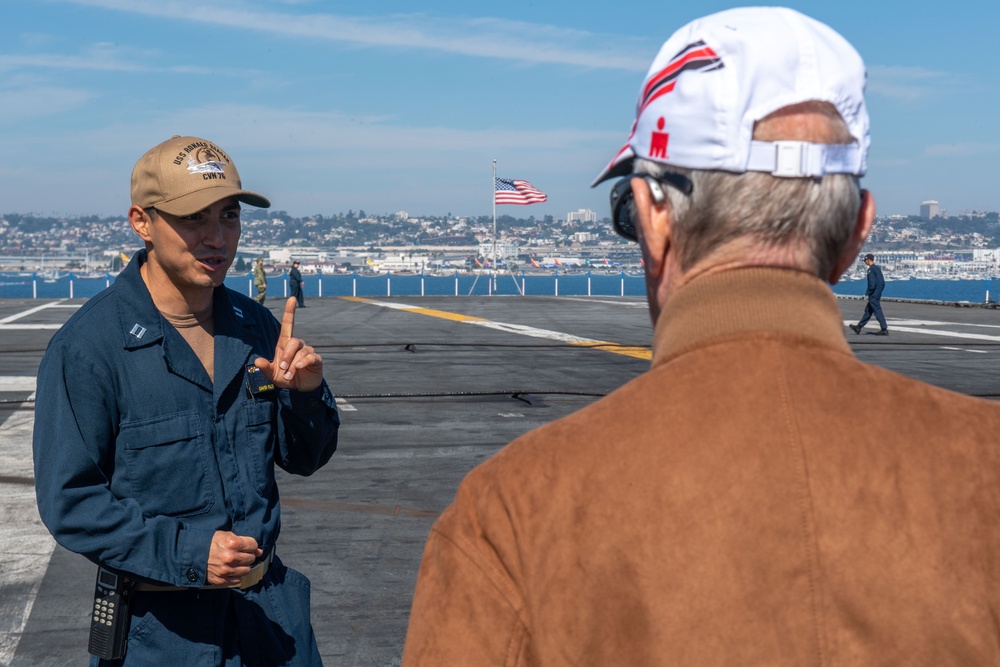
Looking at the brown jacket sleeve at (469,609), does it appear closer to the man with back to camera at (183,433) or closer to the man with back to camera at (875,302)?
the man with back to camera at (183,433)

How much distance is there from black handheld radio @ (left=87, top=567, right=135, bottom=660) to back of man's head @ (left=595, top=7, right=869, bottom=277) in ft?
6.47

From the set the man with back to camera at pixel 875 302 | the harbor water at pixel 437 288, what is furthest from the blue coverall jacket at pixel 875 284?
the harbor water at pixel 437 288

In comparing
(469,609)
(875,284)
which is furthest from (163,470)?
(875,284)

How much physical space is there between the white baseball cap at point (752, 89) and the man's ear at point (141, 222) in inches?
82.0

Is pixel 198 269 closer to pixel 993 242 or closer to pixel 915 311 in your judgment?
pixel 915 311

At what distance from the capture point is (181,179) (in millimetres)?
3061

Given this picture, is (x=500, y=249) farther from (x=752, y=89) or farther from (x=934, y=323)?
(x=752, y=89)

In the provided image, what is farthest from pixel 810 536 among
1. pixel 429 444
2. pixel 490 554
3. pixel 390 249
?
pixel 390 249

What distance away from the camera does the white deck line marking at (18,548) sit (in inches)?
210

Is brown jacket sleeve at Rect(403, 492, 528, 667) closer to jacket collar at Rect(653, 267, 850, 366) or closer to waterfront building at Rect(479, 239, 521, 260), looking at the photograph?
jacket collar at Rect(653, 267, 850, 366)

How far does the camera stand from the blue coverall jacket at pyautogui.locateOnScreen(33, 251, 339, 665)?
2713mm

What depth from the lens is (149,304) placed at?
2.97 metres

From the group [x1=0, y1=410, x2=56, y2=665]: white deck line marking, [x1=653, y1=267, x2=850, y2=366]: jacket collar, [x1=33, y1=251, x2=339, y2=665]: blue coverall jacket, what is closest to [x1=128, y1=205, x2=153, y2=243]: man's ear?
[x1=33, y1=251, x2=339, y2=665]: blue coverall jacket

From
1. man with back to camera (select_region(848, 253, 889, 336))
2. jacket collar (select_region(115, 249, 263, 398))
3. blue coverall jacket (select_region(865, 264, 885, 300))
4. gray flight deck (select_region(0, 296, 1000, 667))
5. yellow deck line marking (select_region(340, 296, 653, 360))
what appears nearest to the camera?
jacket collar (select_region(115, 249, 263, 398))
